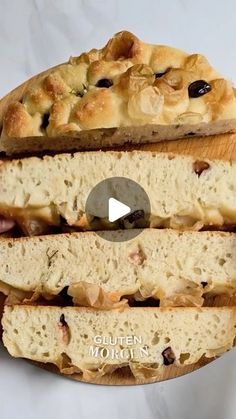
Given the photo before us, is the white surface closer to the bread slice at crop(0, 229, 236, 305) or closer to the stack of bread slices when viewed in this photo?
the stack of bread slices

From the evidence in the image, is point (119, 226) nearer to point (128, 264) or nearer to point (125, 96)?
point (128, 264)

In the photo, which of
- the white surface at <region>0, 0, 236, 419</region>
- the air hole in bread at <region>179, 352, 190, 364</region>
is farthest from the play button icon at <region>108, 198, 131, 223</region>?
the white surface at <region>0, 0, 236, 419</region>

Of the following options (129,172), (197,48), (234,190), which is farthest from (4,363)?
(197,48)

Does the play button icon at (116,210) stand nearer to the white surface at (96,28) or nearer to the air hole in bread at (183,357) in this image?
the air hole in bread at (183,357)

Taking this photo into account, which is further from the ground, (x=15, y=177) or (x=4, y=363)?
(x=15, y=177)

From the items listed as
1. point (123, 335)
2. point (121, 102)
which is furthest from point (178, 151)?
point (123, 335)

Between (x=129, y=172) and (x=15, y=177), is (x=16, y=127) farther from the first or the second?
(x=129, y=172)

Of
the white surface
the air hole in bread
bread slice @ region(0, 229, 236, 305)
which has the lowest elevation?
the air hole in bread

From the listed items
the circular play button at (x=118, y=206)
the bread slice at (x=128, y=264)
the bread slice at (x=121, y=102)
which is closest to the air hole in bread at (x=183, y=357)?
the bread slice at (x=128, y=264)

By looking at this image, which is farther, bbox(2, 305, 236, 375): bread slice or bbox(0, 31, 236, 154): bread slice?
bbox(0, 31, 236, 154): bread slice
